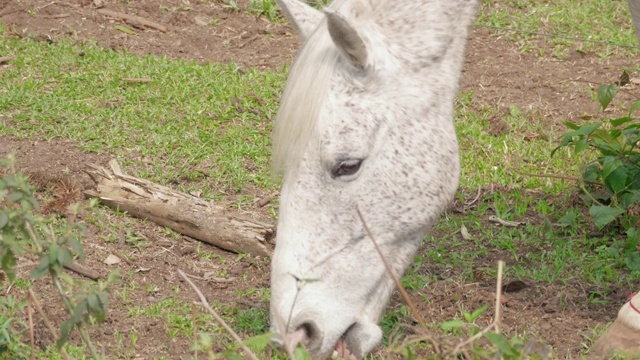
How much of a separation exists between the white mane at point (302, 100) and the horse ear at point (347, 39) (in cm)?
7

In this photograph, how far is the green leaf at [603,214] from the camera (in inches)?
181

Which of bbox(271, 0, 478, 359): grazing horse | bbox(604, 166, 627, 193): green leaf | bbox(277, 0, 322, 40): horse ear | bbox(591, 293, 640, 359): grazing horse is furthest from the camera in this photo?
bbox(604, 166, 627, 193): green leaf

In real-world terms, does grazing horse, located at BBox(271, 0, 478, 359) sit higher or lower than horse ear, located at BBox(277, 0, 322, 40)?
lower

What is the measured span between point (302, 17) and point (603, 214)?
1.85 meters

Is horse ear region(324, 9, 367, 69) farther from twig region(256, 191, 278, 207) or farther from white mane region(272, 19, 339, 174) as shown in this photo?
twig region(256, 191, 278, 207)

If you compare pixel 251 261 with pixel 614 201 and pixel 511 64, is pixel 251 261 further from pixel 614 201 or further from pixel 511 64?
pixel 511 64

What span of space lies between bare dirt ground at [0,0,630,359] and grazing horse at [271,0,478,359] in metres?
0.69

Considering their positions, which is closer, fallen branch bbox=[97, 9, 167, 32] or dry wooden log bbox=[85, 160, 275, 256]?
dry wooden log bbox=[85, 160, 275, 256]

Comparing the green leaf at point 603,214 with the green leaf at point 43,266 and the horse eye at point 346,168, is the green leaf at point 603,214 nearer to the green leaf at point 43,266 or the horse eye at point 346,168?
the horse eye at point 346,168

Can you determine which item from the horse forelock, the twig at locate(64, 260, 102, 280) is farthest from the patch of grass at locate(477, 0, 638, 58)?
the twig at locate(64, 260, 102, 280)

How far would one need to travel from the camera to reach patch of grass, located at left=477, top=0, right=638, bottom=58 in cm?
718

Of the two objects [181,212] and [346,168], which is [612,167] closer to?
[346,168]

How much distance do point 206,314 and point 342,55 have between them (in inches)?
50.7

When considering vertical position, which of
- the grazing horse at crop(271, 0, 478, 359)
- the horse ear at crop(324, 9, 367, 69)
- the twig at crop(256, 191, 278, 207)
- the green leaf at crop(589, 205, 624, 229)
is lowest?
the twig at crop(256, 191, 278, 207)
